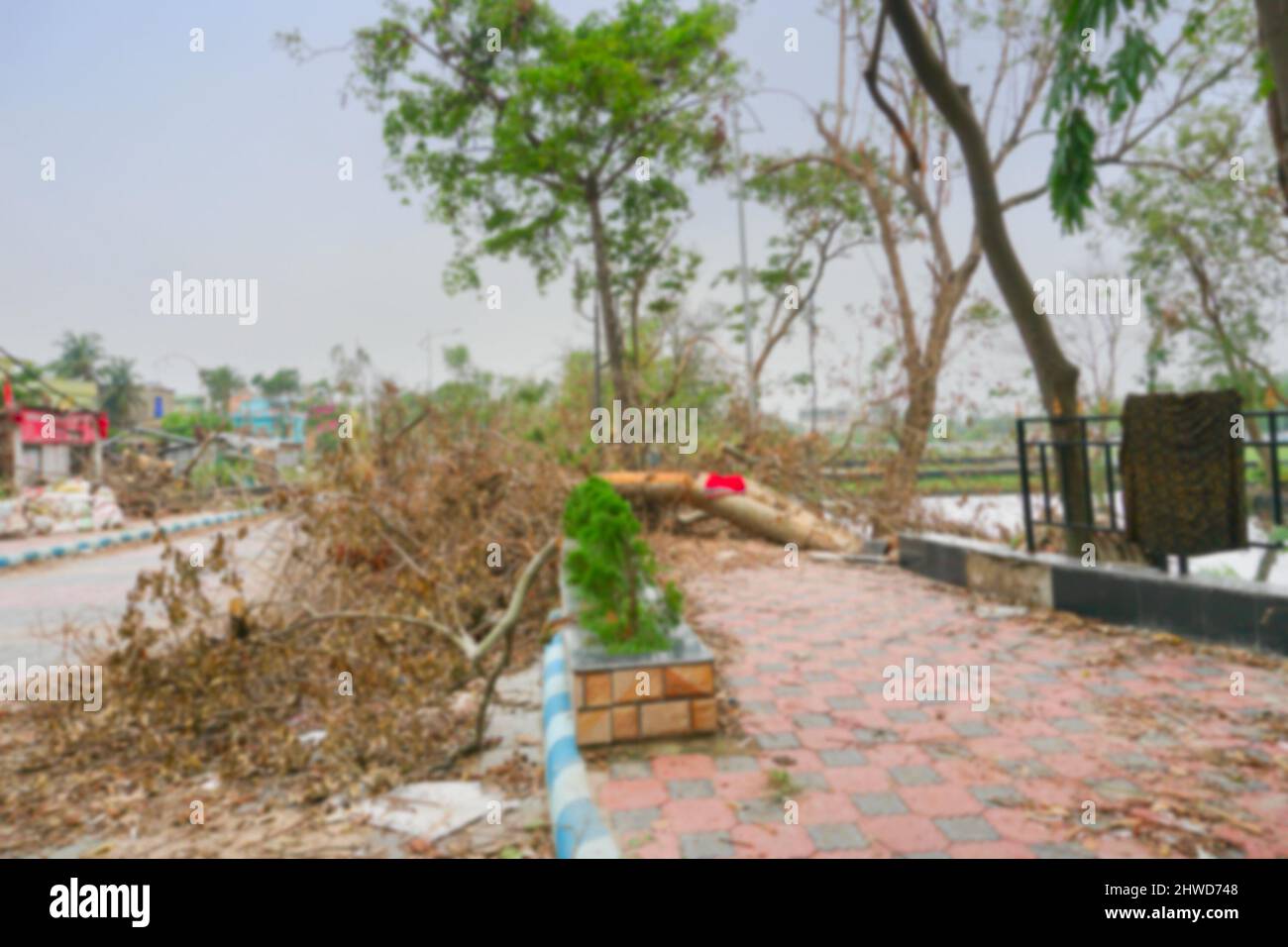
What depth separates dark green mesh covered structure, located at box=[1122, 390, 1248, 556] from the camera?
184 inches

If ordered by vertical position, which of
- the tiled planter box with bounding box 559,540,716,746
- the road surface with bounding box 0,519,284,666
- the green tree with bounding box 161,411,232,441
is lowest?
the road surface with bounding box 0,519,284,666

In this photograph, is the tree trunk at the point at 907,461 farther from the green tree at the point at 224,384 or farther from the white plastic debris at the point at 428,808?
the green tree at the point at 224,384

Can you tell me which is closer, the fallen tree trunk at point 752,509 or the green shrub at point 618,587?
the green shrub at point 618,587

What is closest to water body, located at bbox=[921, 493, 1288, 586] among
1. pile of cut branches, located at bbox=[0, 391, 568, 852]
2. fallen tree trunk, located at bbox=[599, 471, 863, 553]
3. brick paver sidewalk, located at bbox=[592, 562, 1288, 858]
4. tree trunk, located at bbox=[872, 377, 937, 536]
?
tree trunk, located at bbox=[872, 377, 937, 536]

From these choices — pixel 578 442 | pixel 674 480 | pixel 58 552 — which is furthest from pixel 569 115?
pixel 58 552

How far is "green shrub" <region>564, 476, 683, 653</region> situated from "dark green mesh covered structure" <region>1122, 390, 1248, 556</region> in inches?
124

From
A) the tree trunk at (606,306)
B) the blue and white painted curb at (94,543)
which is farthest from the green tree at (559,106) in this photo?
the blue and white painted curb at (94,543)

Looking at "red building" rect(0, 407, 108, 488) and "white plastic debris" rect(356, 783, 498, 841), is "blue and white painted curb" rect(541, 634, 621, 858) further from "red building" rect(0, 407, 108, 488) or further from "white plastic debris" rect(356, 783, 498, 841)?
"red building" rect(0, 407, 108, 488)

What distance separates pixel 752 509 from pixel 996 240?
3.86 meters

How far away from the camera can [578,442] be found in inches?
420

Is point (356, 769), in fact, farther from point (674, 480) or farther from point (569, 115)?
point (569, 115)

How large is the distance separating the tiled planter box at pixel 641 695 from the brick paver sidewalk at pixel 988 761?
97mm

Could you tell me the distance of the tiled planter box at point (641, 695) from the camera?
3396 millimetres
